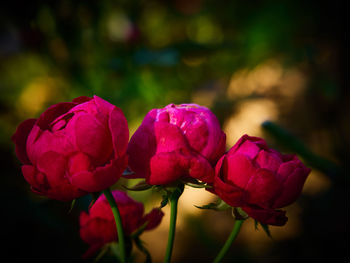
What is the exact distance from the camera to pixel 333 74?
1540 mm

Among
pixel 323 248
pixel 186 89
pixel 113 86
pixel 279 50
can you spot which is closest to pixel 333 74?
pixel 279 50

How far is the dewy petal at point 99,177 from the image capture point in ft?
0.91

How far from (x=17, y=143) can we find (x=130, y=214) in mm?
145

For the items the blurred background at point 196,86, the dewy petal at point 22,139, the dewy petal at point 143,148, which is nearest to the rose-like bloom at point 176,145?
the dewy petal at point 143,148

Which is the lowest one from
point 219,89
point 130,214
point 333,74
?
point 219,89

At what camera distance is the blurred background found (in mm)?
728

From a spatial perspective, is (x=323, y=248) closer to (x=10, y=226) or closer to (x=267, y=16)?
(x=10, y=226)

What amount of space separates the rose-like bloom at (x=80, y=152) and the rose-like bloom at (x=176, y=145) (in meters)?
0.03

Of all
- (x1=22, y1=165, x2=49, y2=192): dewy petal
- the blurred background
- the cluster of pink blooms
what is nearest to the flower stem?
the cluster of pink blooms

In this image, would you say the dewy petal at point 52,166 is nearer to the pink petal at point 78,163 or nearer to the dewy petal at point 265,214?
the pink petal at point 78,163

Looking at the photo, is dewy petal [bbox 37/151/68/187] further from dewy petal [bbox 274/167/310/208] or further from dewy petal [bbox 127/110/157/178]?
dewy petal [bbox 274/167/310/208]

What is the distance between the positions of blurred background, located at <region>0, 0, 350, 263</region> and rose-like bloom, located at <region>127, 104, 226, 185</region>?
314 millimetres

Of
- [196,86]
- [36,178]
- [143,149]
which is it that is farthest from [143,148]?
[196,86]

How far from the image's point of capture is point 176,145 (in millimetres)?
311
